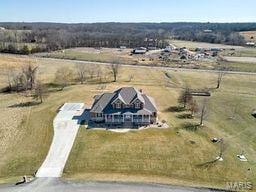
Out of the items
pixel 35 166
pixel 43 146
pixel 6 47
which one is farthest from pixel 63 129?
pixel 6 47

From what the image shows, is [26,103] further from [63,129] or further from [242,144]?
[242,144]

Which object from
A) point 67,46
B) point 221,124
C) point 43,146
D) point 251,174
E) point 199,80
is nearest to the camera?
point 251,174

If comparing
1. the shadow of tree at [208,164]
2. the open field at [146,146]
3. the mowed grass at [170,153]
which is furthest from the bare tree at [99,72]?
the shadow of tree at [208,164]

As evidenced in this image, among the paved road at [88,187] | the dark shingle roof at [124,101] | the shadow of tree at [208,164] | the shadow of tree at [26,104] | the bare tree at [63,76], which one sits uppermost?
the dark shingle roof at [124,101]

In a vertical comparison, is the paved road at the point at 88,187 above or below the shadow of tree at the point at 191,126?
below

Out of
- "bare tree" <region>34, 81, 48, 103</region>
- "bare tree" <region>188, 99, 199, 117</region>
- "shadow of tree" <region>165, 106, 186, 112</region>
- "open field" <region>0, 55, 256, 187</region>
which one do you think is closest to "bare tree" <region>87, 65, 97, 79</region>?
"open field" <region>0, 55, 256, 187</region>

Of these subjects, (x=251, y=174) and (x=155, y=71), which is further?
(x=155, y=71)

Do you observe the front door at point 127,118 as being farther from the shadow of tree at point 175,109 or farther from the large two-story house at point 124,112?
the shadow of tree at point 175,109
